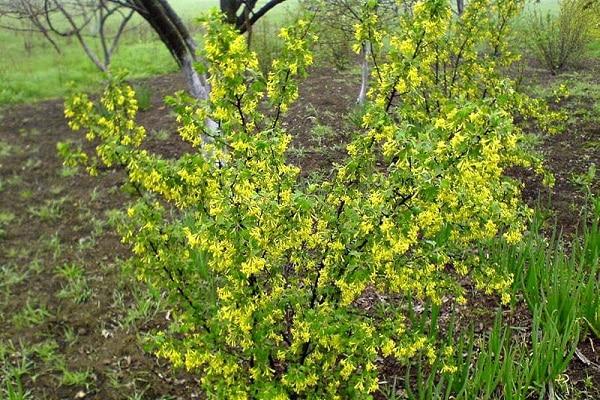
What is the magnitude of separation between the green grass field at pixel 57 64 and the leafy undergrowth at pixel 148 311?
11.8ft

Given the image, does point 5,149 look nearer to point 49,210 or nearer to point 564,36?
point 49,210

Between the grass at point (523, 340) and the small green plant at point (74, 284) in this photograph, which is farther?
the small green plant at point (74, 284)

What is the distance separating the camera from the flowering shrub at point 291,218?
2258 mm

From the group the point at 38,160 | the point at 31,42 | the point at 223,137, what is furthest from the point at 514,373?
the point at 31,42

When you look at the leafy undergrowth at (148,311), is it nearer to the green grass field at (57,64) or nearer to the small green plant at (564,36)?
the green grass field at (57,64)

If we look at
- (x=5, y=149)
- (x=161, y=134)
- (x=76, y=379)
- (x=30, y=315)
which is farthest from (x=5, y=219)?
(x=76, y=379)

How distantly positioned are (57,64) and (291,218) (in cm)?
1272

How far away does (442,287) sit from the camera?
9.71ft

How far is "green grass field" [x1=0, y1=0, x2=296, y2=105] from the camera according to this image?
10.8m

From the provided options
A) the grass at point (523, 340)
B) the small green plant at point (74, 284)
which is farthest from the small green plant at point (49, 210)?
the grass at point (523, 340)

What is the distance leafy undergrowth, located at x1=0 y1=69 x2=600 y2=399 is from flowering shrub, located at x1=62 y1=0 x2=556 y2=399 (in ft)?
1.57

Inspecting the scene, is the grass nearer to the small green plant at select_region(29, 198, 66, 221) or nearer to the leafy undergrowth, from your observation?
the leafy undergrowth

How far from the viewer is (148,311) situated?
438cm

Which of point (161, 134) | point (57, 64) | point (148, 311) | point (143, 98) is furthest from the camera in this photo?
point (57, 64)
